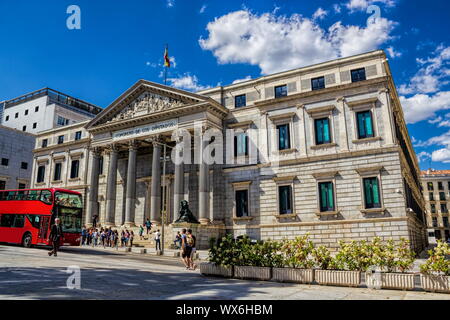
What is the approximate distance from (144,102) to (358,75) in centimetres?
2195

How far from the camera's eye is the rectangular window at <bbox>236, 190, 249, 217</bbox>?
33500mm

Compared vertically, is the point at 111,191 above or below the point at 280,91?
below

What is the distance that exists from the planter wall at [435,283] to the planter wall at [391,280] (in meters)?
0.37

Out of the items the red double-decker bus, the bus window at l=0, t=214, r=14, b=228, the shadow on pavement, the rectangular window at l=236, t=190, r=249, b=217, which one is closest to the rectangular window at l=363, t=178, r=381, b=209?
the rectangular window at l=236, t=190, r=249, b=217

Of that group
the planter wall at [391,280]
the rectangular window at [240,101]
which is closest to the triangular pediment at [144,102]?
the rectangular window at [240,101]

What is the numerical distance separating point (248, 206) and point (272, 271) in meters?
20.1

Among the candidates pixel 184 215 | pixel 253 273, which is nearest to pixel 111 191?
pixel 184 215

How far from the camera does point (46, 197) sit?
944 inches

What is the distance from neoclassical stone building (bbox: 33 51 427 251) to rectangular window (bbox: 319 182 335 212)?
8 centimetres

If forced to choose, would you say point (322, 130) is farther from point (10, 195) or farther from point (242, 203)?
point (10, 195)

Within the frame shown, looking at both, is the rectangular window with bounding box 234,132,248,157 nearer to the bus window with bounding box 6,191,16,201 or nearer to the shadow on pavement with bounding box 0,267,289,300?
the bus window with bounding box 6,191,16,201

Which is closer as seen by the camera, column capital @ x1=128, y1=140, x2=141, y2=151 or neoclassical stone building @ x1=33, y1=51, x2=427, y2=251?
neoclassical stone building @ x1=33, y1=51, x2=427, y2=251

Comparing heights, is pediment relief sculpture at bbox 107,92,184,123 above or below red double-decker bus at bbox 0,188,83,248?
above
